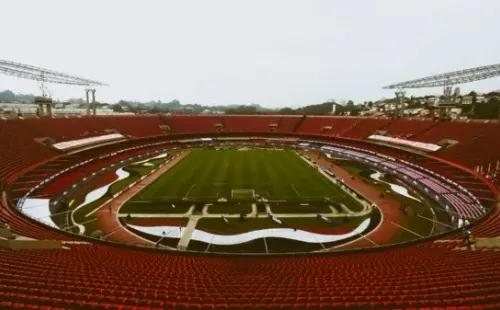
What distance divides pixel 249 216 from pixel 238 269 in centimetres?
1327

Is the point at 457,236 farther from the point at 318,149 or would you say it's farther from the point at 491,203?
the point at 318,149

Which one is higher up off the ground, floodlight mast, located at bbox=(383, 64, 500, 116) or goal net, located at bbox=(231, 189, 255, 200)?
floodlight mast, located at bbox=(383, 64, 500, 116)

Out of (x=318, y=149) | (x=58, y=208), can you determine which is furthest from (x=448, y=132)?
(x=58, y=208)

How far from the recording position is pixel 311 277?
12.4 metres

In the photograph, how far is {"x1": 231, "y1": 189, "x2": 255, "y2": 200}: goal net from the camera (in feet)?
111

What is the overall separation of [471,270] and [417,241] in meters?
11.4

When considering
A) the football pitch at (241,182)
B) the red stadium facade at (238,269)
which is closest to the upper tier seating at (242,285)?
the red stadium facade at (238,269)

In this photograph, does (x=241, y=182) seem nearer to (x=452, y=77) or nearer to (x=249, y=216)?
(x=249, y=216)

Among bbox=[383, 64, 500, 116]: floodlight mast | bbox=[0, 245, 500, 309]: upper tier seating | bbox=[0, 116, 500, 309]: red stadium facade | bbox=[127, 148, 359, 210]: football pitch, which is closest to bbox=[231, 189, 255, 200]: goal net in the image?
bbox=[127, 148, 359, 210]: football pitch

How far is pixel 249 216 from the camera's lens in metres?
28.9

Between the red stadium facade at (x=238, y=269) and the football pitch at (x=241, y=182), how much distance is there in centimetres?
1105

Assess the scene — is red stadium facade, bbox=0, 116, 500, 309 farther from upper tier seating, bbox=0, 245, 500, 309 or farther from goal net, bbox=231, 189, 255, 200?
goal net, bbox=231, 189, 255, 200

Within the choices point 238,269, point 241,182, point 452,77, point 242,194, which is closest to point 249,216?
point 242,194

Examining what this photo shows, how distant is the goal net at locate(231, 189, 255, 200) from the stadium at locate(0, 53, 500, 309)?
11 centimetres
